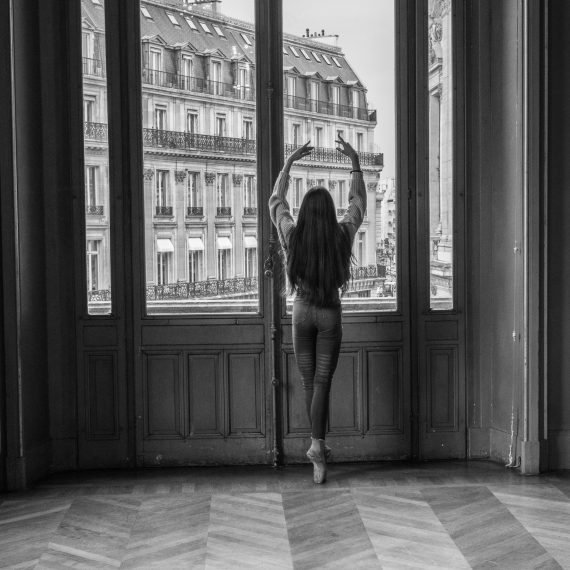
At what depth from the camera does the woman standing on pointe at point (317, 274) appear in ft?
14.7

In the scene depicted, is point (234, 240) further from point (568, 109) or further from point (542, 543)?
point (542, 543)

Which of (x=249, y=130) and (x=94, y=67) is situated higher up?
(x=94, y=67)

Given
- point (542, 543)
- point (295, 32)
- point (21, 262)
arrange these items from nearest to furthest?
point (542, 543), point (21, 262), point (295, 32)

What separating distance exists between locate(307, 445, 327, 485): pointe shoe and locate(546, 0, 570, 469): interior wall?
1290mm

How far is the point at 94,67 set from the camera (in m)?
5.04

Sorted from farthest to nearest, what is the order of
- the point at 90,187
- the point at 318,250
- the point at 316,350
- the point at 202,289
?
the point at 202,289
the point at 90,187
the point at 316,350
the point at 318,250

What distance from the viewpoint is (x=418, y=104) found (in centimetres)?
516

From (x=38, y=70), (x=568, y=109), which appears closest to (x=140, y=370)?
(x=38, y=70)

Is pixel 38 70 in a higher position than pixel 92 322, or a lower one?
higher

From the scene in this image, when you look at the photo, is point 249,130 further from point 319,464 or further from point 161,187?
point 319,464

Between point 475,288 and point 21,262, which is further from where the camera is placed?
point 475,288

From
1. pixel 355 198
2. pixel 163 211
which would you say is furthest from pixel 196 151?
pixel 355 198

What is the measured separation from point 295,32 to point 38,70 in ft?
4.78

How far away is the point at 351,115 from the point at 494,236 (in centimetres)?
108
